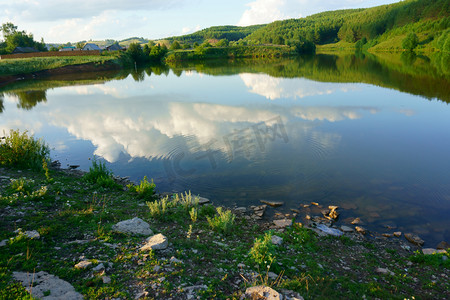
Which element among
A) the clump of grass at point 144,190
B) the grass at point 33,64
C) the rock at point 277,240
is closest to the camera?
the rock at point 277,240

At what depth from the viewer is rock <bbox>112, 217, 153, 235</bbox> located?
7238 mm

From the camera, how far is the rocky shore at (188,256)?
5.10 metres

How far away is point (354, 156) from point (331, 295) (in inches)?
458

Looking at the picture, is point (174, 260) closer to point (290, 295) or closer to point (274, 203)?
point (290, 295)

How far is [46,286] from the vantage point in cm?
479

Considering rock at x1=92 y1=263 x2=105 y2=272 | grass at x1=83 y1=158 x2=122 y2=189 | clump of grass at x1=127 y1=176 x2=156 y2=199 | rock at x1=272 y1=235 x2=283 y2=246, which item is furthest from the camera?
grass at x1=83 y1=158 x2=122 y2=189

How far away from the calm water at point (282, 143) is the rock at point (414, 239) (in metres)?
0.40

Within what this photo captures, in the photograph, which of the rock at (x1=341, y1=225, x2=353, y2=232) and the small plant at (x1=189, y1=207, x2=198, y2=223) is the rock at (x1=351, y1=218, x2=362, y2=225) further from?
the small plant at (x1=189, y1=207, x2=198, y2=223)

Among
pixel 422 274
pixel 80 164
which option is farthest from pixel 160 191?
pixel 422 274

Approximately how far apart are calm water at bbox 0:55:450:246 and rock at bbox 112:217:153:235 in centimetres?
413

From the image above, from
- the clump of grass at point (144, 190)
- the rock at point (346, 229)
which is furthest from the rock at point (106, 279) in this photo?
the rock at point (346, 229)

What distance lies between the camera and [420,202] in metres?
10.8

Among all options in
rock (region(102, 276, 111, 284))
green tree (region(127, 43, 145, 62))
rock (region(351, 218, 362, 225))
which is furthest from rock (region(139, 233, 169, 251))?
green tree (region(127, 43, 145, 62))

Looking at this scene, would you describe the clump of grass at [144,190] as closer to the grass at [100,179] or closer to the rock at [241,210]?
the grass at [100,179]
